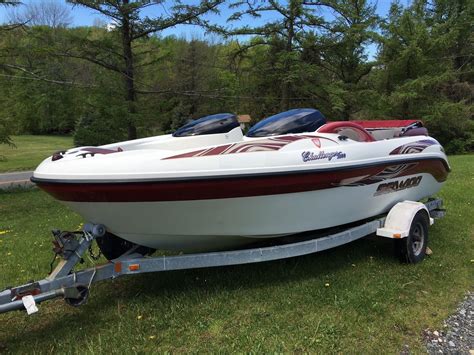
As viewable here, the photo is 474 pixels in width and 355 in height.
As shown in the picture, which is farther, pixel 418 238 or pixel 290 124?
pixel 418 238

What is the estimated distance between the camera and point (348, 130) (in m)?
4.97

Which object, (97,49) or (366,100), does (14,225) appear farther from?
(366,100)

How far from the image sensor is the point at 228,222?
3.93 m

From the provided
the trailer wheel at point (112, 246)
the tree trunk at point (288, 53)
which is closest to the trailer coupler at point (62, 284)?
the trailer wheel at point (112, 246)

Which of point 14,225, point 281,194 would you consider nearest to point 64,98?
point 14,225

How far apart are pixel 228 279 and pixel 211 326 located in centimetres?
96

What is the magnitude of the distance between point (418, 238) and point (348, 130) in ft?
4.94

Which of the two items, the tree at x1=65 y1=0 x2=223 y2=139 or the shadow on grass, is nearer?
the shadow on grass

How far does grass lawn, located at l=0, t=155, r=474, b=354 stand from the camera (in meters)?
3.36

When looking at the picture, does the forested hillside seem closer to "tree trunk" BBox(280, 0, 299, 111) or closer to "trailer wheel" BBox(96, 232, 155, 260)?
"tree trunk" BBox(280, 0, 299, 111)

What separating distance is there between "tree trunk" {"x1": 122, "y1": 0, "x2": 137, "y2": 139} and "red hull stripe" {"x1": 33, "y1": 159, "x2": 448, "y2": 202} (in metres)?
11.0

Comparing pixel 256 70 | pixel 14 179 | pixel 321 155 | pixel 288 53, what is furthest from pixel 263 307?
pixel 256 70

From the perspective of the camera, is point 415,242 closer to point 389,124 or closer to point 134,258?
point 389,124

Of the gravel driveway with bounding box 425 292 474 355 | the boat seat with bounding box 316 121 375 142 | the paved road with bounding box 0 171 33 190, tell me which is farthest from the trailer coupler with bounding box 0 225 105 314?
the paved road with bounding box 0 171 33 190
